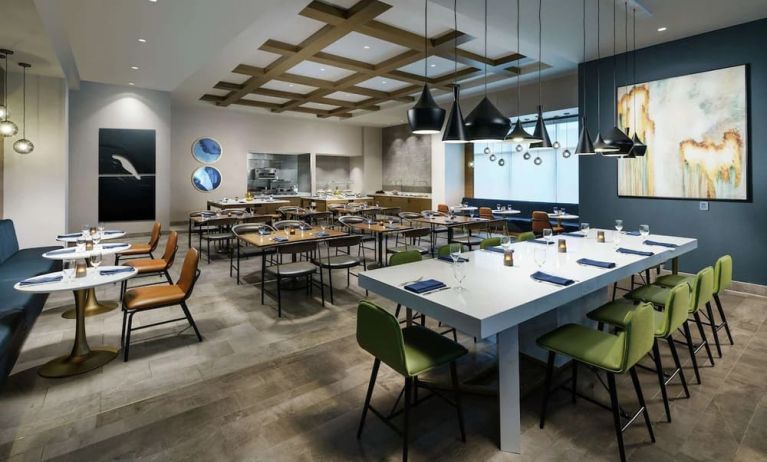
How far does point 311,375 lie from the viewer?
9.77 feet

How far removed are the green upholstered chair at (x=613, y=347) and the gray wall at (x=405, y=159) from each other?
10.9 meters

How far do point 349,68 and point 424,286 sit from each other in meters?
6.68

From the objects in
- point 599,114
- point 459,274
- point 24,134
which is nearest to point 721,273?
point 459,274

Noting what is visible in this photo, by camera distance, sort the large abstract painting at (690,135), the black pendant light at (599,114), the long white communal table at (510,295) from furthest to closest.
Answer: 1. the large abstract painting at (690,135)
2. the black pendant light at (599,114)
3. the long white communal table at (510,295)

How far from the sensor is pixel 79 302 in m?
3.21

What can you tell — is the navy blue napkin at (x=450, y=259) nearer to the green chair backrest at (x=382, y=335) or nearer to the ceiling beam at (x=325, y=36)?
the green chair backrest at (x=382, y=335)

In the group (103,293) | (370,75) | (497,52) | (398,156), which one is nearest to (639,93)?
(497,52)

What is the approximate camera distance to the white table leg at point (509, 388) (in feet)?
6.77

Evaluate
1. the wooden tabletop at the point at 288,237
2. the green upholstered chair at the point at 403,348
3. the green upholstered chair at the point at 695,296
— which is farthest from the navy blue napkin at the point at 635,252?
the wooden tabletop at the point at 288,237

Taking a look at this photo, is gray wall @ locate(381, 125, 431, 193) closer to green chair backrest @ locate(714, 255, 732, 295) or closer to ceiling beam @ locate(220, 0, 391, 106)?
ceiling beam @ locate(220, 0, 391, 106)

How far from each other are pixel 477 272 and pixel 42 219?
26.6ft

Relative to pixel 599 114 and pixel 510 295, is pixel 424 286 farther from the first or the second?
pixel 599 114

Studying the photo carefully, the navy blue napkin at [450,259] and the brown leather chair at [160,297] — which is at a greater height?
the navy blue napkin at [450,259]

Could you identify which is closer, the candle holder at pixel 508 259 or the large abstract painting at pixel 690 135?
the candle holder at pixel 508 259
